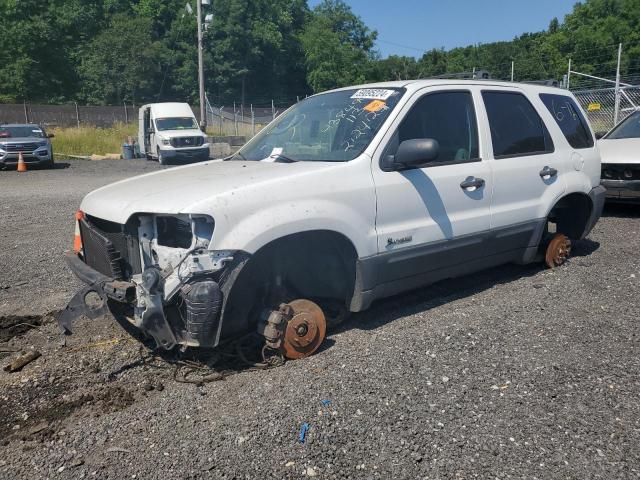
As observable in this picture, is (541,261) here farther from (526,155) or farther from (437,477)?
(437,477)

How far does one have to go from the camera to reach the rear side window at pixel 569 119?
5711 millimetres

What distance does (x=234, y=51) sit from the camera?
69125 millimetres

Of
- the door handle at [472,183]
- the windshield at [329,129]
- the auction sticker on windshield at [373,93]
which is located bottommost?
the door handle at [472,183]

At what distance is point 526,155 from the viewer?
527 centimetres

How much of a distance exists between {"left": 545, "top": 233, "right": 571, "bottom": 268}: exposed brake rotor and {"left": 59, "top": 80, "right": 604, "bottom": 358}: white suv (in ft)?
1.33

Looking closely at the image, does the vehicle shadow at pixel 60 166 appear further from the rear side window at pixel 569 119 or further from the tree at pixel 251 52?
the tree at pixel 251 52

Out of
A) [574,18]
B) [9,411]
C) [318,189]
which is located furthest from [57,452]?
[574,18]

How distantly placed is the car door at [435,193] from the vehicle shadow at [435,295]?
0.47m

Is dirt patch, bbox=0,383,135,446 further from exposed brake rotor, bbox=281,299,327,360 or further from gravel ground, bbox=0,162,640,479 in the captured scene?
exposed brake rotor, bbox=281,299,327,360

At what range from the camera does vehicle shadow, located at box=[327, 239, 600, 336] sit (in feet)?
15.3

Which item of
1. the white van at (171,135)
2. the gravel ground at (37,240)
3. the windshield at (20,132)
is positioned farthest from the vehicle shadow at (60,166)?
the gravel ground at (37,240)

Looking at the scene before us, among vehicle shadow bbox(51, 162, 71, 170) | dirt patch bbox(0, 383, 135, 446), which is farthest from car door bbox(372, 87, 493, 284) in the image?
vehicle shadow bbox(51, 162, 71, 170)

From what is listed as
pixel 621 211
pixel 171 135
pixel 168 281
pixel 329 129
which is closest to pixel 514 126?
pixel 329 129

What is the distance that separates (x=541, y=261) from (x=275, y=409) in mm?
3900
